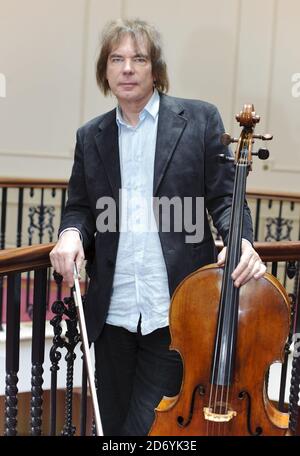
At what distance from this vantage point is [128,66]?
1.89 m

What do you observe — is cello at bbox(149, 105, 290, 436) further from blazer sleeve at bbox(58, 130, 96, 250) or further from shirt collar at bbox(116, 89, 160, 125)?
blazer sleeve at bbox(58, 130, 96, 250)

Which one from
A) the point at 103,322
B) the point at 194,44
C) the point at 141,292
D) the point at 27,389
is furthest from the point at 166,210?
the point at 194,44

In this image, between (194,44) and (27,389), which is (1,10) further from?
(27,389)

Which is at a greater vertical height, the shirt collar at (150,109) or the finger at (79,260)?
the shirt collar at (150,109)

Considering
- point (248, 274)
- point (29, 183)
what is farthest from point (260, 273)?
point (29, 183)

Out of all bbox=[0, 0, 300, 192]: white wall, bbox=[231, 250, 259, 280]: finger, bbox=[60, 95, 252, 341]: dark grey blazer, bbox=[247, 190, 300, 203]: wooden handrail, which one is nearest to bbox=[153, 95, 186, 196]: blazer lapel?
bbox=[60, 95, 252, 341]: dark grey blazer

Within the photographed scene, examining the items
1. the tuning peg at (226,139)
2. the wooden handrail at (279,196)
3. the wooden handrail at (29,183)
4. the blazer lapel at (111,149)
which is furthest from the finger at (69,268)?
the wooden handrail at (279,196)

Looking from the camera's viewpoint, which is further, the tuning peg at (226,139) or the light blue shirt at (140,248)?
the light blue shirt at (140,248)

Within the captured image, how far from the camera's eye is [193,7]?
5.77 metres

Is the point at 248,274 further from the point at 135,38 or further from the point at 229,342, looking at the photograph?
the point at 135,38

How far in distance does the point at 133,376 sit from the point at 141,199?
1.86 feet

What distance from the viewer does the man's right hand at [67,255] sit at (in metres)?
1.85

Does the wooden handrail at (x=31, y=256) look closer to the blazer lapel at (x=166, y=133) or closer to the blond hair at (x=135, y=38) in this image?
the blazer lapel at (x=166, y=133)
